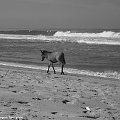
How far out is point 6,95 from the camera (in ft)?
24.3

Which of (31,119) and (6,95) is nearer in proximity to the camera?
(31,119)

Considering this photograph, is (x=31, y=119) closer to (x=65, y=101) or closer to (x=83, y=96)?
(x=65, y=101)

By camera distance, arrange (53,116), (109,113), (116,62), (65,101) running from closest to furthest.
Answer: (53,116), (109,113), (65,101), (116,62)

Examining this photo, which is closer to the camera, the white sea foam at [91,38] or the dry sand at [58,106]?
the dry sand at [58,106]

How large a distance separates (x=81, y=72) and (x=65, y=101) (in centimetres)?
796

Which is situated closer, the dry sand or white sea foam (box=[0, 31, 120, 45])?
the dry sand

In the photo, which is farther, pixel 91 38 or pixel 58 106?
pixel 91 38

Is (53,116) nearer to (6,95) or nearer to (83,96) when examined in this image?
(6,95)

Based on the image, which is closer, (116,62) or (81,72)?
(81,72)

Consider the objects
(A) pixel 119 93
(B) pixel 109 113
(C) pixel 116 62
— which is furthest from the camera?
(C) pixel 116 62

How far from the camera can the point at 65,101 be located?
24.3 feet

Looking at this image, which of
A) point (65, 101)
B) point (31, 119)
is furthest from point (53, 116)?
point (65, 101)

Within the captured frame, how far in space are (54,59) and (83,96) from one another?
7267mm

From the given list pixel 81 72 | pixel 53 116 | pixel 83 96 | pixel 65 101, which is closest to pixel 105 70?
pixel 81 72
